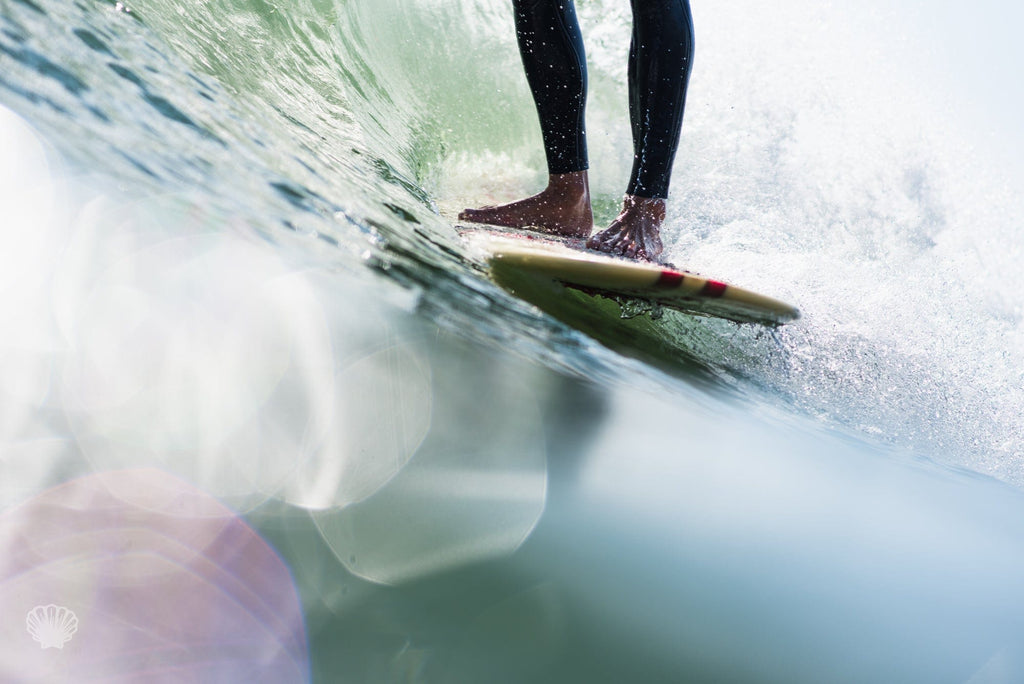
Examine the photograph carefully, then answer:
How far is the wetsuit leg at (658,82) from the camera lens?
3.23 ft

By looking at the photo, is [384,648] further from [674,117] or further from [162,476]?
[674,117]

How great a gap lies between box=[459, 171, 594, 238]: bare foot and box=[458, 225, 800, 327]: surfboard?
23 centimetres

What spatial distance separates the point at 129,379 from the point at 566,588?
23cm

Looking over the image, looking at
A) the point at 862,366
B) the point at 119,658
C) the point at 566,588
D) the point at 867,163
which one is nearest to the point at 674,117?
the point at 862,366

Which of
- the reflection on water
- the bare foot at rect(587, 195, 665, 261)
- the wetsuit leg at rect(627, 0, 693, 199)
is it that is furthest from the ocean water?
the wetsuit leg at rect(627, 0, 693, 199)

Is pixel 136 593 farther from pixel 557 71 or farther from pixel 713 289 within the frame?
pixel 557 71

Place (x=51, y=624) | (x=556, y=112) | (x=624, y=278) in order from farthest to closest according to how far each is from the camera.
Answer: (x=556, y=112) → (x=624, y=278) → (x=51, y=624)

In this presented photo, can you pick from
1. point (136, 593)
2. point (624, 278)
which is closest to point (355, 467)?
point (136, 593)

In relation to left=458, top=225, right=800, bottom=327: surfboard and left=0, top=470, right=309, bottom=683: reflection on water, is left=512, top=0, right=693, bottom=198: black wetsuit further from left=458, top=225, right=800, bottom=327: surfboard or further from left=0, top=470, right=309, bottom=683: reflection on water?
left=0, top=470, right=309, bottom=683: reflection on water

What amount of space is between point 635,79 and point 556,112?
13 centimetres

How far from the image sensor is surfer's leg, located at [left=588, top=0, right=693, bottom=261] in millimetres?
985

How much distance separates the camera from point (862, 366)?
3.50 ft

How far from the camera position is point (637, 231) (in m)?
1.02

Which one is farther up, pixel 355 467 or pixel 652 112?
pixel 652 112
